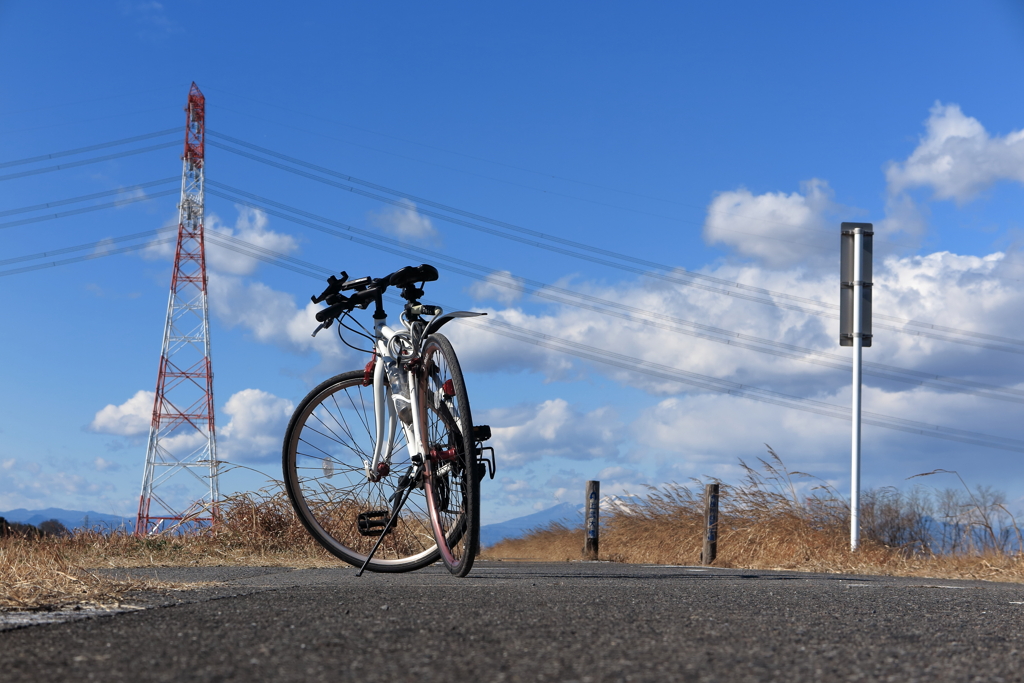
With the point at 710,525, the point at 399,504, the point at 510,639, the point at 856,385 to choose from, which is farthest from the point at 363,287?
the point at 856,385

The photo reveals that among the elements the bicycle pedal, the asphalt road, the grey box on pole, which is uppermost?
the grey box on pole

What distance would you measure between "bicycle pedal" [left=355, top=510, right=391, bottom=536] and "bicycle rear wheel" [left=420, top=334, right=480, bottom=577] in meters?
0.53

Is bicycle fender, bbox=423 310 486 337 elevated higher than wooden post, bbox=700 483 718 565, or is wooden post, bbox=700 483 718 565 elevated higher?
bicycle fender, bbox=423 310 486 337

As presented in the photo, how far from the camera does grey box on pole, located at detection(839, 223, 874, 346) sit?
12305mm

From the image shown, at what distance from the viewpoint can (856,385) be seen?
1199cm

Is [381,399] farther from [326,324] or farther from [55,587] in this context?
[55,587]

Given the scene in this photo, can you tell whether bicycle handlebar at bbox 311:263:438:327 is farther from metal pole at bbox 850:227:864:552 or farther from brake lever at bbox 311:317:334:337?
metal pole at bbox 850:227:864:552

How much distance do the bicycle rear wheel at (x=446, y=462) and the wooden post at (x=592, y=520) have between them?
8527 millimetres

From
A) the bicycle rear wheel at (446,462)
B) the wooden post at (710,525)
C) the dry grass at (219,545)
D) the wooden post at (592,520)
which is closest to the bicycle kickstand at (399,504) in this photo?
the bicycle rear wheel at (446,462)

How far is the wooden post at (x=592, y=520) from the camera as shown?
13.5 metres

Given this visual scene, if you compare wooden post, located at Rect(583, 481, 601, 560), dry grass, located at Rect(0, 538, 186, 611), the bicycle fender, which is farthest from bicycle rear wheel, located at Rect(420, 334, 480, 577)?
wooden post, located at Rect(583, 481, 601, 560)

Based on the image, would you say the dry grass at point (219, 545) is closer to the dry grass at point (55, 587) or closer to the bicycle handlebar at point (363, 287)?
the dry grass at point (55, 587)

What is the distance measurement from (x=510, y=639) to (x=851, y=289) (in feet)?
36.3

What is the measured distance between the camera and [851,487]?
11.5 m
